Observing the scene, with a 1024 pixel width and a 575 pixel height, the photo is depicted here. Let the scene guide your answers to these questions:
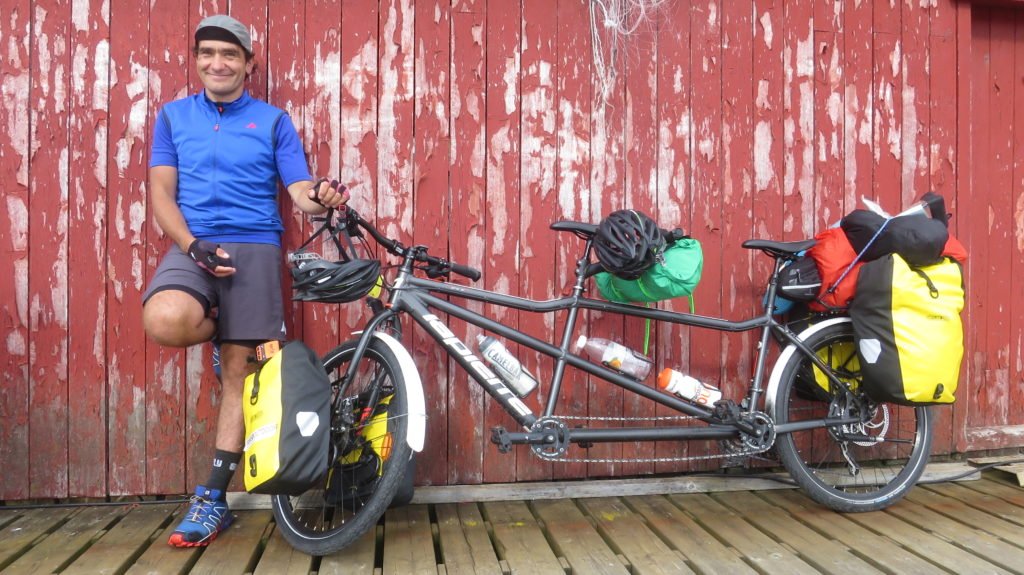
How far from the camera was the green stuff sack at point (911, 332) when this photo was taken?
2.37m

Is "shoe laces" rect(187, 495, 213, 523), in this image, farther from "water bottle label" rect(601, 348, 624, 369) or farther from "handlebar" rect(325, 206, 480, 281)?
"water bottle label" rect(601, 348, 624, 369)

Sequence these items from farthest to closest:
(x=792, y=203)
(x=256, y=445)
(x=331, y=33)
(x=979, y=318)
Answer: (x=979, y=318) → (x=792, y=203) → (x=331, y=33) → (x=256, y=445)

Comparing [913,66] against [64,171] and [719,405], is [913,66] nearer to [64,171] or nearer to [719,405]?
[719,405]

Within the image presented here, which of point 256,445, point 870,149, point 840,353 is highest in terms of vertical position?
point 870,149

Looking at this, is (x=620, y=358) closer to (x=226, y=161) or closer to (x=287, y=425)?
(x=287, y=425)

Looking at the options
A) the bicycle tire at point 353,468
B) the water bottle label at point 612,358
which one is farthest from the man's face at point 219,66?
the water bottle label at point 612,358

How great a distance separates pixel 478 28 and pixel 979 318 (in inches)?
114

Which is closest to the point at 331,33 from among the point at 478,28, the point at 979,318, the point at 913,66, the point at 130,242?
the point at 478,28

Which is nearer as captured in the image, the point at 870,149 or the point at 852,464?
the point at 852,464

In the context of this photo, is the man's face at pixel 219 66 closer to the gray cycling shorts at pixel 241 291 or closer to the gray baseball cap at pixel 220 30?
the gray baseball cap at pixel 220 30

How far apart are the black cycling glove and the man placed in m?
0.04

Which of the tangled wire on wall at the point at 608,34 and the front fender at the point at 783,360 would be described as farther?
the tangled wire on wall at the point at 608,34

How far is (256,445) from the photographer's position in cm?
203

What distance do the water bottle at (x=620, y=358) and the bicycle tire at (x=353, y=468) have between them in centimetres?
79
